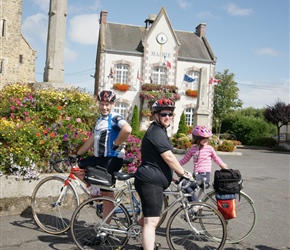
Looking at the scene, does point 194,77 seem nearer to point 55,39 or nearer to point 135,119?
point 135,119

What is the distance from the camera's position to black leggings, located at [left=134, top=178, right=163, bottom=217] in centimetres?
370

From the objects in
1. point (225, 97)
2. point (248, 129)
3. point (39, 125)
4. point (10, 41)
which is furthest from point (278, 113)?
point (39, 125)

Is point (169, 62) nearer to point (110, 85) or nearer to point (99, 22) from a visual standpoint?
point (110, 85)

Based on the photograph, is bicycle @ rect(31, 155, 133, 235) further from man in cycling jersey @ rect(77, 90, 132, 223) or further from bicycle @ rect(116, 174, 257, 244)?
bicycle @ rect(116, 174, 257, 244)

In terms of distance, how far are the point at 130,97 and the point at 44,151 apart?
978 inches

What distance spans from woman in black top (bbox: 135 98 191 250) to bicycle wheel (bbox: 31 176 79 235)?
5.02ft

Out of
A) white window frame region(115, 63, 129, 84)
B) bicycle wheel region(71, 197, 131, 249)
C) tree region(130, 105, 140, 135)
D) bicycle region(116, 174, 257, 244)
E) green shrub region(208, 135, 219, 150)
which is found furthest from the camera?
white window frame region(115, 63, 129, 84)

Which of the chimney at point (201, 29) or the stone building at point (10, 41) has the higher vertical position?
the chimney at point (201, 29)

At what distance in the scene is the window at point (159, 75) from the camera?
31641mm

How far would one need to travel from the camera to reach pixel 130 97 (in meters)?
30.9

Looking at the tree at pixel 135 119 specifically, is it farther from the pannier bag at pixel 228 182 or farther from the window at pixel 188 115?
the pannier bag at pixel 228 182

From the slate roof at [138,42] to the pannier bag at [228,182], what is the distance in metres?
27.0

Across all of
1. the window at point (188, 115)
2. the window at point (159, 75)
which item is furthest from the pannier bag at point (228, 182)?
→ the window at point (188, 115)

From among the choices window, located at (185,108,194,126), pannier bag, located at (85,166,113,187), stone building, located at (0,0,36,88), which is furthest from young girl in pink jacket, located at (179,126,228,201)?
stone building, located at (0,0,36,88)
